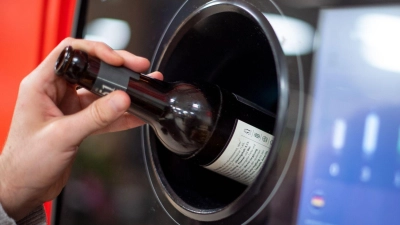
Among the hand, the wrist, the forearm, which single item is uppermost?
the hand

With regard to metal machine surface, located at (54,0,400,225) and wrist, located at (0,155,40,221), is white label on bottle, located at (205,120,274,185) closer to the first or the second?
metal machine surface, located at (54,0,400,225)

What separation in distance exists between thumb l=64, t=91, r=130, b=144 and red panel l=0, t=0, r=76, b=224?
0.40 meters

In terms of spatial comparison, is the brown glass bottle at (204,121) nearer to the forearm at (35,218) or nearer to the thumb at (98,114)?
the thumb at (98,114)

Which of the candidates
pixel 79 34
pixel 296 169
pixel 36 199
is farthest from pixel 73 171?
pixel 296 169

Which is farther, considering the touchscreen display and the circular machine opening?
the circular machine opening

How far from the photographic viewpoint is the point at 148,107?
0.60 metres

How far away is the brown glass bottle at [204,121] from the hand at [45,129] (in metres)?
0.04

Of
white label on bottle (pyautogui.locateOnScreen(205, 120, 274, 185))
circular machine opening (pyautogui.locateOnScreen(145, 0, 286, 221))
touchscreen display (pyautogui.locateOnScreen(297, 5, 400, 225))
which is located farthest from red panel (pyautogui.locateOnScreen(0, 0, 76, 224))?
touchscreen display (pyautogui.locateOnScreen(297, 5, 400, 225))

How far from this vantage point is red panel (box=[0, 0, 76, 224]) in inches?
34.9

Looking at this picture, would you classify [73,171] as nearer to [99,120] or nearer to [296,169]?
[99,120]

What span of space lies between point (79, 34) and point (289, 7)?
50cm

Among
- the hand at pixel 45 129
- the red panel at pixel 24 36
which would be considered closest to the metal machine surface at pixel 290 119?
the hand at pixel 45 129

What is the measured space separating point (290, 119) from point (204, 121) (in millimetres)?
152

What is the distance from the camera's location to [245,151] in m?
0.57
